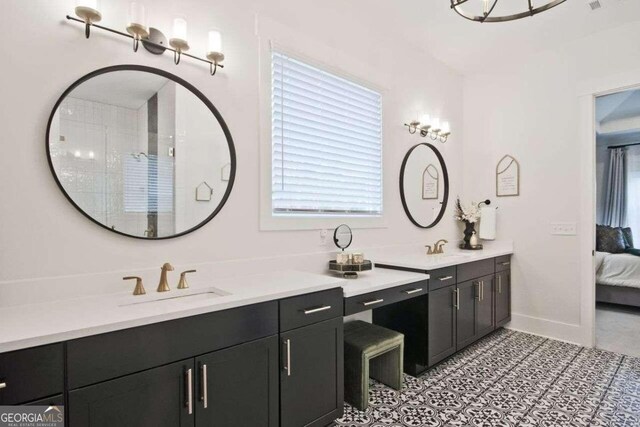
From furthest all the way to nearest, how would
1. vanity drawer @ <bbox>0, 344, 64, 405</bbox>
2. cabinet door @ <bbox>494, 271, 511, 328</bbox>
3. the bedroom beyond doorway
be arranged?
the bedroom beyond doorway → cabinet door @ <bbox>494, 271, 511, 328</bbox> → vanity drawer @ <bbox>0, 344, 64, 405</bbox>

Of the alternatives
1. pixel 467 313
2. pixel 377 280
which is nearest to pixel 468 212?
pixel 467 313

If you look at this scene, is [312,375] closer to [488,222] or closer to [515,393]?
[515,393]

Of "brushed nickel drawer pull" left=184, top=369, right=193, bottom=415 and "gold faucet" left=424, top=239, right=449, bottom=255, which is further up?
"gold faucet" left=424, top=239, right=449, bottom=255

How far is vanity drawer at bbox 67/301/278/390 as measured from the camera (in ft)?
3.86

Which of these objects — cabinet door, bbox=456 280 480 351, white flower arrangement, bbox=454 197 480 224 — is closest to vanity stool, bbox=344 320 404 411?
cabinet door, bbox=456 280 480 351

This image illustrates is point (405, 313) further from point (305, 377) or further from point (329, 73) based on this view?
point (329, 73)

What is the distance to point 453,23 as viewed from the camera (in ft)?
10.3

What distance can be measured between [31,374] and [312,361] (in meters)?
1.21

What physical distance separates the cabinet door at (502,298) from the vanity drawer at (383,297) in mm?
1449

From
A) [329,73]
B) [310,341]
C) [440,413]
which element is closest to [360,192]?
[329,73]

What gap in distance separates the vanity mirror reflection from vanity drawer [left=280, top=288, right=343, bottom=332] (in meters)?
0.75

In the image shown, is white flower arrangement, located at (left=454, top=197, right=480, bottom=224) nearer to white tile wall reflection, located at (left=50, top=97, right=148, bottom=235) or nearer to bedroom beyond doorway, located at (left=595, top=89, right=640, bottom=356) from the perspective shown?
bedroom beyond doorway, located at (left=595, top=89, right=640, bottom=356)

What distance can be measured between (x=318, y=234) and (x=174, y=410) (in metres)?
1.55

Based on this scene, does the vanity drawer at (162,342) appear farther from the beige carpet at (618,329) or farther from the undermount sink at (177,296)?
the beige carpet at (618,329)
